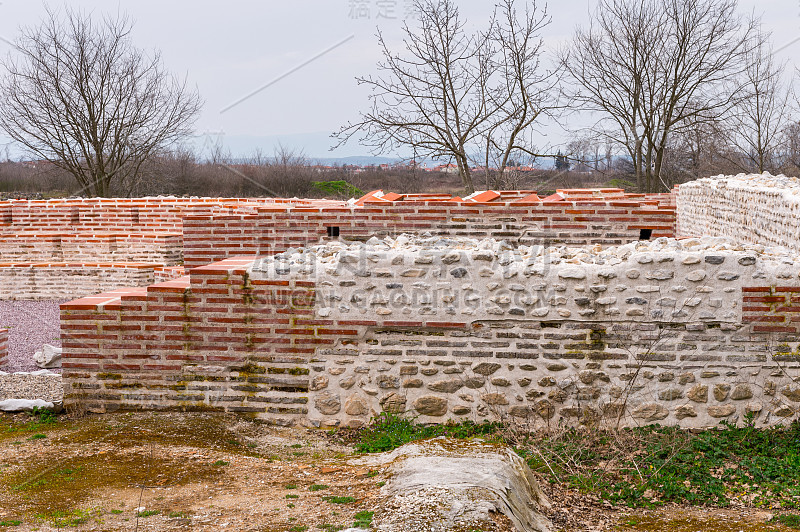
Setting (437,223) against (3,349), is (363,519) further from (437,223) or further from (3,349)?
(3,349)

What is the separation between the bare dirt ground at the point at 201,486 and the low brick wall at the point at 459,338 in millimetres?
452

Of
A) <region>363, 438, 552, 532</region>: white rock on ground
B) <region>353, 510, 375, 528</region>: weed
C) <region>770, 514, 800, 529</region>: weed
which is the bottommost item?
<region>770, 514, 800, 529</region>: weed

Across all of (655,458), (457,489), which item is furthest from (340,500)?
(655,458)

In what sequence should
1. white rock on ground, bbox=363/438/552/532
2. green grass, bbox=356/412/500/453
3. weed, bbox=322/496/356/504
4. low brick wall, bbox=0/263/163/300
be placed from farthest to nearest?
low brick wall, bbox=0/263/163/300, green grass, bbox=356/412/500/453, weed, bbox=322/496/356/504, white rock on ground, bbox=363/438/552/532

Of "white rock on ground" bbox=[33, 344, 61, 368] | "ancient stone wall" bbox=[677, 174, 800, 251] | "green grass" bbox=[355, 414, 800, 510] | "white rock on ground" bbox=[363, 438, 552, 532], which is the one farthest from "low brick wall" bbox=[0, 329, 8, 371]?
"ancient stone wall" bbox=[677, 174, 800, 251]

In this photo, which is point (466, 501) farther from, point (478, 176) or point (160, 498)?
point (478, 176)

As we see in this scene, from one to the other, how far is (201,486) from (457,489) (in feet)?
5.00

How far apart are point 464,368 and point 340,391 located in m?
0.98

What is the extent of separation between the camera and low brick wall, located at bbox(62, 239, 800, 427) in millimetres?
4887

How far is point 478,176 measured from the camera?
71.7 feet

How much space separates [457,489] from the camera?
3137 mm

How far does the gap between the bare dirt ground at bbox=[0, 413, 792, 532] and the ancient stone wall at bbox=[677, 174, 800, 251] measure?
4.92 meters

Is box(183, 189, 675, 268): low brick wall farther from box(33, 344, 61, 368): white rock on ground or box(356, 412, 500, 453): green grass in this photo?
box(356, 412, 500, 453): green grass

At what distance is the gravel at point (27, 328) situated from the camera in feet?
25.8
